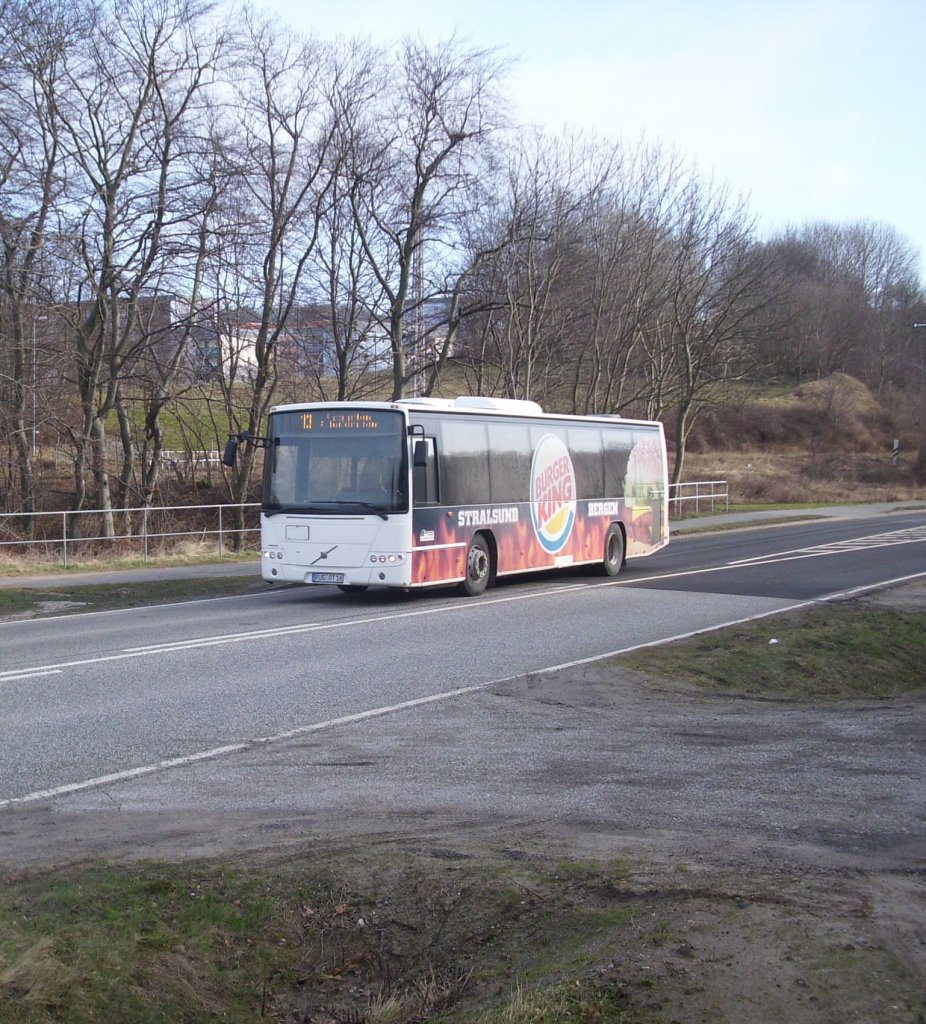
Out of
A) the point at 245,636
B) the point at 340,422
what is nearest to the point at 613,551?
the point at 340,422

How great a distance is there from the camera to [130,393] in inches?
1316

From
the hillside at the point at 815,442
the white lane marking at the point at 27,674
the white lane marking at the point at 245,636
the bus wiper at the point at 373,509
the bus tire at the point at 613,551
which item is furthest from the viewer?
the hillside at the point at 815,442

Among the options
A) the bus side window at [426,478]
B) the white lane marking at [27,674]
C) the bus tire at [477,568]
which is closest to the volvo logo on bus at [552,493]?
the bus tire at [477,568]

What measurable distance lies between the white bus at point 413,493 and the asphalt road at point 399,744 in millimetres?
1854

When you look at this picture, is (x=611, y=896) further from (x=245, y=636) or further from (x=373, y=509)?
(x=373, y=509)

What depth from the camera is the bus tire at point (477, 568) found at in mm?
18484

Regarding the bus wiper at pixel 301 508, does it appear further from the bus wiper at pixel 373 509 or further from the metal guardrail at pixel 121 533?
the metal guardrail at pixel 121 533

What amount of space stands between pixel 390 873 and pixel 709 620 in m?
10.8

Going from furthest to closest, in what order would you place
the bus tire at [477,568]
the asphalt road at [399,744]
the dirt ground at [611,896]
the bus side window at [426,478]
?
the bus tire at [477,568]
the bus side window at [426,478]
the asphalt road at [399,744]
the dirt ground at [611,896]

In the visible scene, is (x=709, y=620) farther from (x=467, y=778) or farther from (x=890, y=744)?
(x=467, y=778)

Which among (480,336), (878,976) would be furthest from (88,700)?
(480,336)

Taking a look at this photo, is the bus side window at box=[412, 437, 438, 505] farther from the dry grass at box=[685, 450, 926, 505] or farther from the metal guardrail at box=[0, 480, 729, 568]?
the dry grass at box=[685, 450, 926, 505]

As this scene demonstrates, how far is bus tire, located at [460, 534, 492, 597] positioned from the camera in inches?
728

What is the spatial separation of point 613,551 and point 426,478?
21.6 ft
